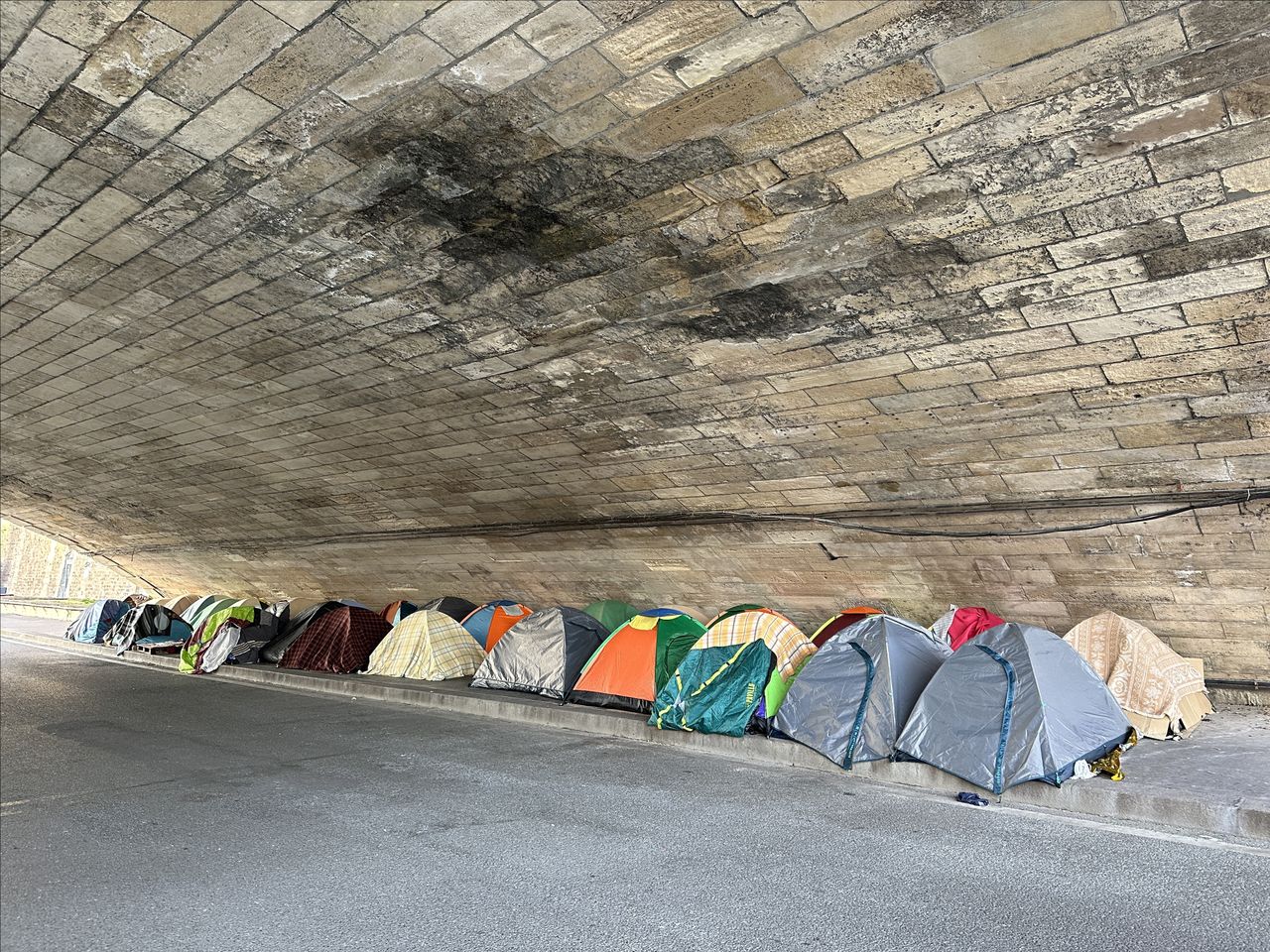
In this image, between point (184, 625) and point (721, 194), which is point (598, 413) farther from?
point (184, 625)

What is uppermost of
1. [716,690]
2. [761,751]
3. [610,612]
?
[610,612]

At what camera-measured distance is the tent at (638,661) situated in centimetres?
878

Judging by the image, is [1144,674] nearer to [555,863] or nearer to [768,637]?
[768,637]

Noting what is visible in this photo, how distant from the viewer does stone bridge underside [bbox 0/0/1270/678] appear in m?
4.47

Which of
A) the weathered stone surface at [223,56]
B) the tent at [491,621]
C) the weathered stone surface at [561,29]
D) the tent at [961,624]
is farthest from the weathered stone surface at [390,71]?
the tent at [491,621]

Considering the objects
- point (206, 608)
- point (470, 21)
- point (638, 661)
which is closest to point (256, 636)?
point (206, 608)

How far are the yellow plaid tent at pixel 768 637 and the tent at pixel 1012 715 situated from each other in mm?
1765

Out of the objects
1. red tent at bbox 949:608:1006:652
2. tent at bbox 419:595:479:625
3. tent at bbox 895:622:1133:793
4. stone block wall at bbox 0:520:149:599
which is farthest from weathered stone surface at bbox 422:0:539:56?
stone block wall at bbox 0:520:149:599

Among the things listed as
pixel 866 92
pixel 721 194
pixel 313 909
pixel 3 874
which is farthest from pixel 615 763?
pixel 866 92

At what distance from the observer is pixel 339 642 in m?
13.1

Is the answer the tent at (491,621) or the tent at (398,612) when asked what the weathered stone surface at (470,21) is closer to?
the tent at (491,621)

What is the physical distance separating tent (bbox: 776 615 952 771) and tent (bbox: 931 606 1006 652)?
1.69 meters

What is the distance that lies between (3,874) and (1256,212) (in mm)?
7873

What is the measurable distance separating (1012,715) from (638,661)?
4.19 metres
